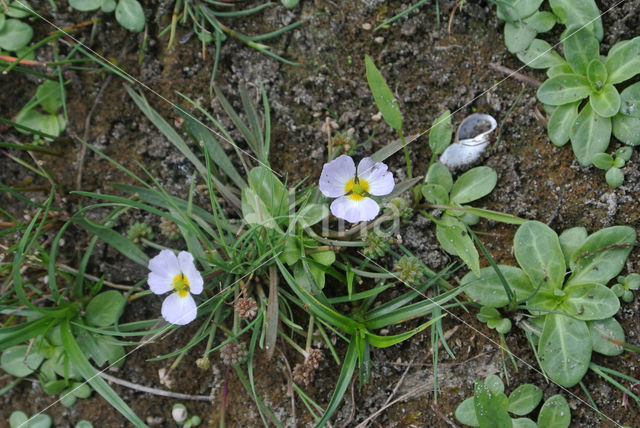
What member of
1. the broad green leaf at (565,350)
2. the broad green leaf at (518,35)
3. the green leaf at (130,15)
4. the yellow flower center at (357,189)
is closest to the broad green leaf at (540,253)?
the broad green leaf at (565,350)

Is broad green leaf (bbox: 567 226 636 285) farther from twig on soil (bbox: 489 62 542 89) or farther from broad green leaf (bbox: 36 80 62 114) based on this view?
broad green leaf (bbox: 36 80 62 114)

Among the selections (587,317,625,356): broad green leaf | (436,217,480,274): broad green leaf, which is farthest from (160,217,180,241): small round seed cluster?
(587,317,625,356): broad green leaf

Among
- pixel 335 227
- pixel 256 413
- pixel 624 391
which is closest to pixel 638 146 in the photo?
pixel 624 391

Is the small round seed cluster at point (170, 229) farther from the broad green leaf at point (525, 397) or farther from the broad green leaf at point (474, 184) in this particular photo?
the broad green leaf at point (525, 397)

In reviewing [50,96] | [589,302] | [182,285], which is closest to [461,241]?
[589,302]

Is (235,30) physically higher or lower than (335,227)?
higher

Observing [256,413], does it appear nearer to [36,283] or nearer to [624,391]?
[36,283]
